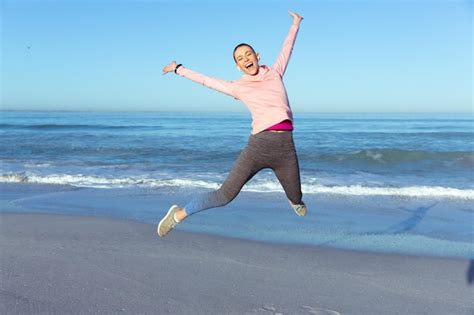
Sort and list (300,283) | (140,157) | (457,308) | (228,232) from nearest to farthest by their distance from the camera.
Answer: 1. (457,308)
2. (300,283)
3. (228,232)
4. (140,157)

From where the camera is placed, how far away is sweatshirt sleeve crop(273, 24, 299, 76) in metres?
4.75

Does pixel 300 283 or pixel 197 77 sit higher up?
pixel 197 77

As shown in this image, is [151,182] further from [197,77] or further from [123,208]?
[197,77]

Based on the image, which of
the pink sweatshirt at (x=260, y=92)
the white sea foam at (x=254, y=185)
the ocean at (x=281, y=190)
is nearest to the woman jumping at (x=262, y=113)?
the pink sweatshirt at (x=260, y=92)

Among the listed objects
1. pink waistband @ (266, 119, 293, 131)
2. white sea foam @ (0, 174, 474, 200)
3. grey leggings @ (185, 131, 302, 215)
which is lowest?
white sea foam @ (0, 174, 474, 200)

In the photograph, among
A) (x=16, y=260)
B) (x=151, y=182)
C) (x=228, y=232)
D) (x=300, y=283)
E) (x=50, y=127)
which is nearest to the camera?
(x=300, y=283)

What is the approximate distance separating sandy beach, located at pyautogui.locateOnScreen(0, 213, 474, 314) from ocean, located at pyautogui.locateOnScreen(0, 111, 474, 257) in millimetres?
740

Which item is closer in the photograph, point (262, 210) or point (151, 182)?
point (262, 210)

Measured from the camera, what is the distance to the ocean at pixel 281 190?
723cm

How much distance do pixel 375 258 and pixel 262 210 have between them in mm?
2966

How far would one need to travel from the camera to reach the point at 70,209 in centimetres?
866

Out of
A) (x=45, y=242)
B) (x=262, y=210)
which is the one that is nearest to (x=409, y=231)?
(x=262, y=210)

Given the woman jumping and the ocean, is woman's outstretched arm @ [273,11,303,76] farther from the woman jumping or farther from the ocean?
the ocean

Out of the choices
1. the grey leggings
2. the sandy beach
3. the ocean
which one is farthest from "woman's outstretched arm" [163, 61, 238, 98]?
the ocean
